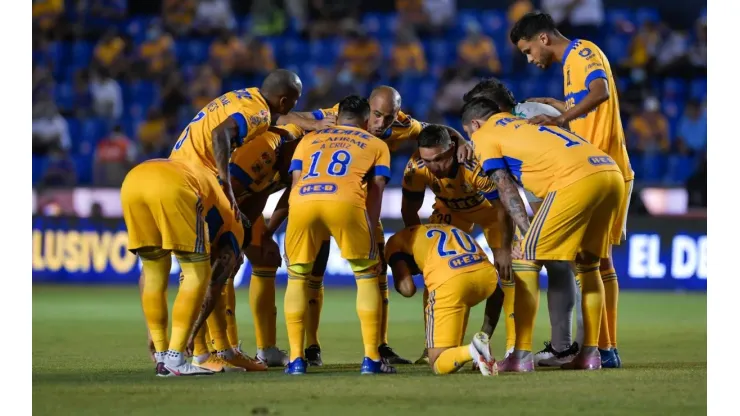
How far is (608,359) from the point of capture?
7.62 meters

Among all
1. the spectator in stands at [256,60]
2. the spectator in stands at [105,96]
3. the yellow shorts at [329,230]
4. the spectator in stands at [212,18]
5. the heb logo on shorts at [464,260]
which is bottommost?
the heb logo on shorts at [464,260]

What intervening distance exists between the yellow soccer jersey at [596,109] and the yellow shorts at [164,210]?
2.81 metres

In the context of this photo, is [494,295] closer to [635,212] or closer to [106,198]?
[635,212]

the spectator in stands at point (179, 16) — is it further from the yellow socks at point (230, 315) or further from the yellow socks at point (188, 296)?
the yellow socks at point (188, 296)

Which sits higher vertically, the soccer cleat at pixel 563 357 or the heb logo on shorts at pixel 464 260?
the heb logo on shorts at pixel 464 260

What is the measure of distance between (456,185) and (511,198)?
1068 millimetres

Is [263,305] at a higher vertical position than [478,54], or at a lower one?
lower

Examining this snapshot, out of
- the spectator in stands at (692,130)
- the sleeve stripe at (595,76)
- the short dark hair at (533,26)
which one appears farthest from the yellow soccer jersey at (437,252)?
the spectator in stands at (692,130)

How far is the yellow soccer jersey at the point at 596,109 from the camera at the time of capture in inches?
309

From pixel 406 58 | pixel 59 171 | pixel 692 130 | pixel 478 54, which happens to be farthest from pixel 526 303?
pixel 406 58

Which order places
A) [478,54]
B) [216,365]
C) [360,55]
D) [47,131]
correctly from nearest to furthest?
[216,365] < [47,131] < [478,54] < [360,55]

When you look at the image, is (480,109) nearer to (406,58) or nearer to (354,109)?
(354,109)

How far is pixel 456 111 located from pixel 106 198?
6077 millimetres

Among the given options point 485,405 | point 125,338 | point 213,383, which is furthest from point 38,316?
point 485,405
